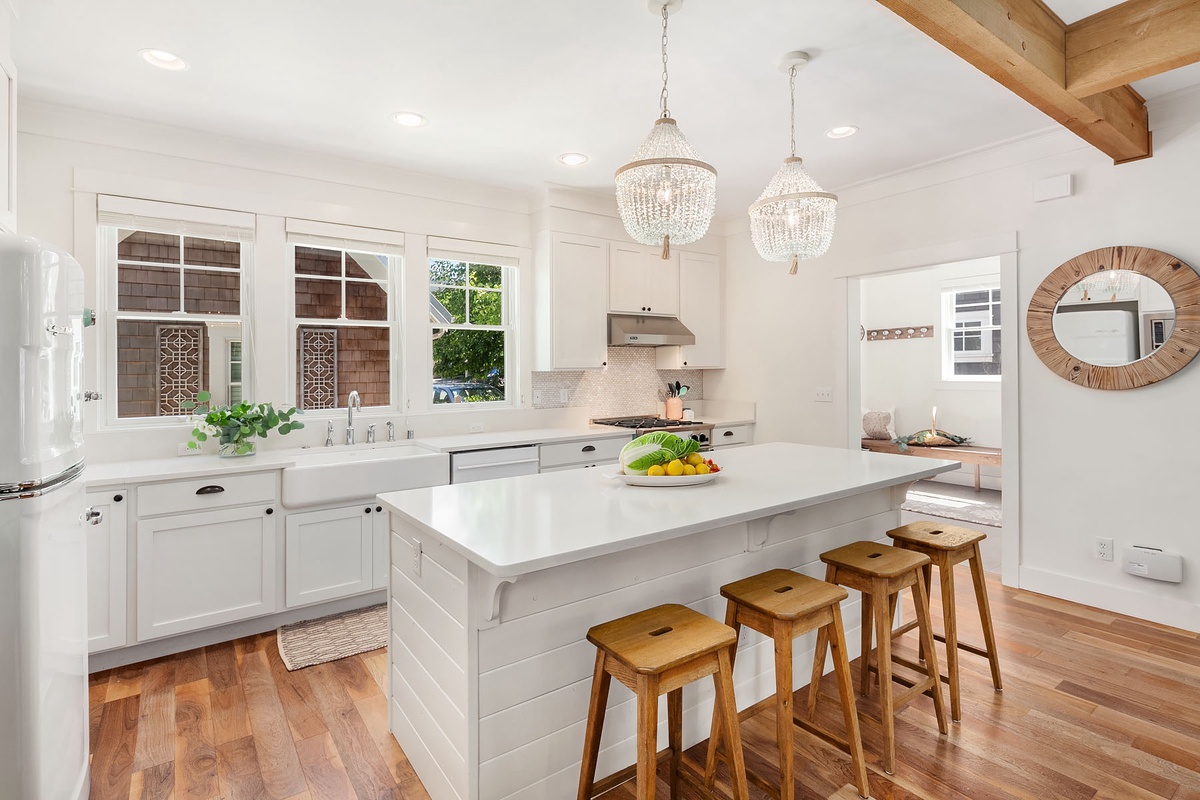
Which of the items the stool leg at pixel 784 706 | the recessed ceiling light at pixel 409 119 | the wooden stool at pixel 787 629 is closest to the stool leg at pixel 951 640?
the wooden stool at pixel 787 629

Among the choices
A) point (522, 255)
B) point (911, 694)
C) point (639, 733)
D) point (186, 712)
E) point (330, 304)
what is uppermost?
point (522, 255)

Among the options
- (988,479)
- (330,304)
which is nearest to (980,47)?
(330,304)

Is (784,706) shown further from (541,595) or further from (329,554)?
(329,554)

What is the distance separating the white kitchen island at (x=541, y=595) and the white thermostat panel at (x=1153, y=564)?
186 centimetres

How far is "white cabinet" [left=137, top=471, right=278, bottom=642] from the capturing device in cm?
280

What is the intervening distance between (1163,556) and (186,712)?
459cm

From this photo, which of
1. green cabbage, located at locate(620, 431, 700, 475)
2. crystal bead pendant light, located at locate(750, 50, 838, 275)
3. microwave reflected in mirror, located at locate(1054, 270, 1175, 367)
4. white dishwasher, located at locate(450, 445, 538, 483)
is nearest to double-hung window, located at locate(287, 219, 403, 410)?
white dishwasher, located at locate(450, 445, 538, 483)

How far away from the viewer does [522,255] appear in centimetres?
456

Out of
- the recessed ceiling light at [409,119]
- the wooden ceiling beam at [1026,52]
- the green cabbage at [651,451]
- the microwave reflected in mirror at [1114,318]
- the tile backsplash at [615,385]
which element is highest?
the recessed ceiling light at [409,119]

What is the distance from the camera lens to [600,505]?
196 cm

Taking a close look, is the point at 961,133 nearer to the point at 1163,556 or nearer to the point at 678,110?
the point at 678,110

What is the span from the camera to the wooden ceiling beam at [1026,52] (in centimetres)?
181

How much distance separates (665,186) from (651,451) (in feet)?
3.19

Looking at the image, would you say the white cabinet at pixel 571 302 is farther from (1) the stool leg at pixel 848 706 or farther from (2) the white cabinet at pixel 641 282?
(1) the stool leg at pixel 848 706
